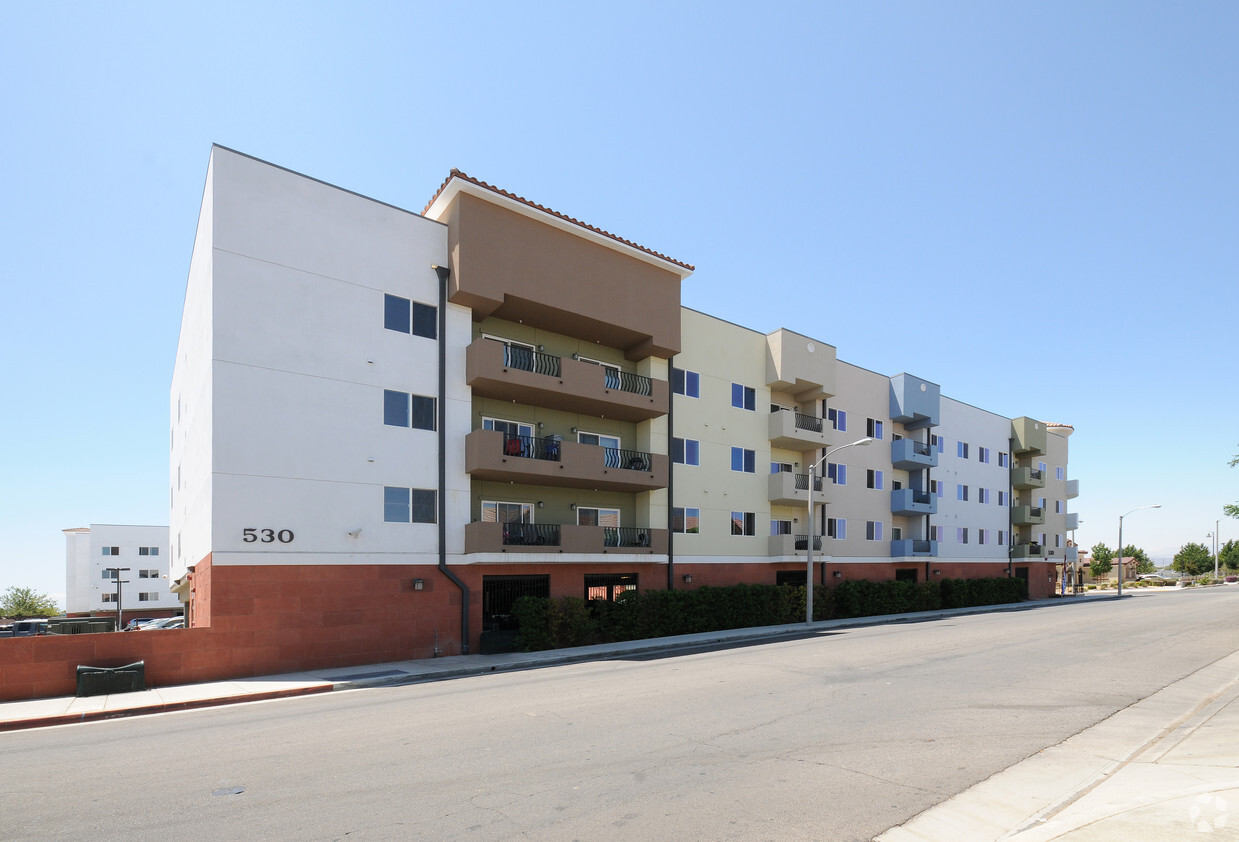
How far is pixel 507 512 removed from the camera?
2548cm

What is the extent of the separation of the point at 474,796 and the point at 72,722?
11023 millimetres

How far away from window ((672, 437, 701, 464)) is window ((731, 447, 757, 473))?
2432mm

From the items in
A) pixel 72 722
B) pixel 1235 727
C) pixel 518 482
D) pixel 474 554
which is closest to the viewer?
pixel 1235 727

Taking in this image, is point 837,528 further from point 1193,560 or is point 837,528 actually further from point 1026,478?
point 1193,560

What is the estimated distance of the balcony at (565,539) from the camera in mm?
23078

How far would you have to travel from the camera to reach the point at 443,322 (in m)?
23.6

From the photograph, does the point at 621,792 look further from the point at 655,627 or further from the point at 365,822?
the point at 655,627

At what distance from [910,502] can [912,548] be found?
8.82 feet

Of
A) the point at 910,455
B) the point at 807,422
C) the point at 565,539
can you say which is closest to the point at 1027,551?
the point at 910,455

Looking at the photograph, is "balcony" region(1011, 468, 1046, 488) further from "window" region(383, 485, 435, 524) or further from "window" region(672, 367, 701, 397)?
"window" region(383, 485, 435, 524)

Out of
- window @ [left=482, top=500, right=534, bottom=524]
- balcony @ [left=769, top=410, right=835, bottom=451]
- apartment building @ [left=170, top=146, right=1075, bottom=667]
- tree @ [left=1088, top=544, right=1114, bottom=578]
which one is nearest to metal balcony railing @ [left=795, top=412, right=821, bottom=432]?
balcony @ [left=769, top=410, right=835, bottom=451]

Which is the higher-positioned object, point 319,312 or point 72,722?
point 319,312

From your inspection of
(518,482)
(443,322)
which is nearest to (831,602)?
(518,482)

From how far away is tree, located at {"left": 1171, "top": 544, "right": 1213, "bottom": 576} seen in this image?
108 metres
